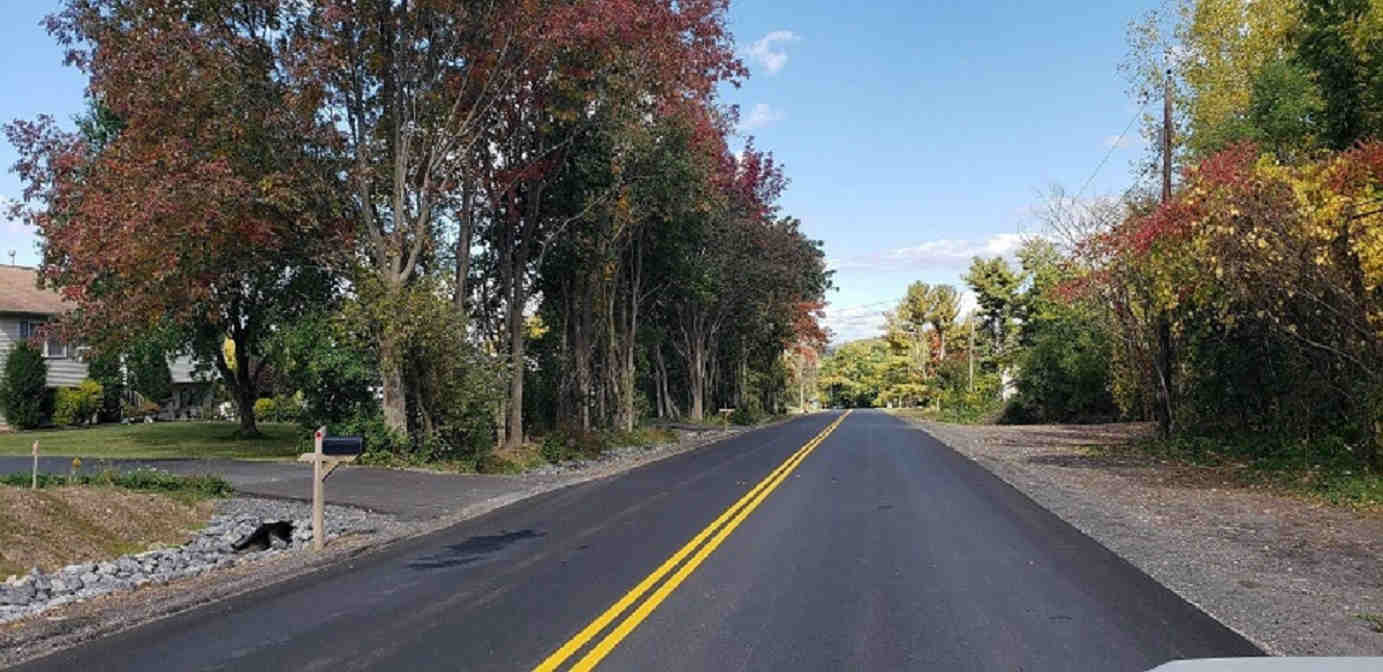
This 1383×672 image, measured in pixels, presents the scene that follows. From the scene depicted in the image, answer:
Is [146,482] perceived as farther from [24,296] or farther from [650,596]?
[24,296]

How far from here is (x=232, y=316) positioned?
1236 inches

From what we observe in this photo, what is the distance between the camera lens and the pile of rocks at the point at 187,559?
9016 millimetres

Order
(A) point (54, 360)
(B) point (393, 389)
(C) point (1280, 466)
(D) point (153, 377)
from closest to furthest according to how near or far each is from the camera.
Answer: (C) point (1280, 466) → (B) point (393, 389) → (A) point (54, 360) → (D) point (153, 377)

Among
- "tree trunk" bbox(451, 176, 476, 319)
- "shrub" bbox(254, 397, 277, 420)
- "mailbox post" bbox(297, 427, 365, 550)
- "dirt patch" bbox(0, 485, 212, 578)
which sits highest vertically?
"tree trunk" bbox(451, 176, 476, 319)

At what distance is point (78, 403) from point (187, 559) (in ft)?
111

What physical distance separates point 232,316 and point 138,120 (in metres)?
13.4

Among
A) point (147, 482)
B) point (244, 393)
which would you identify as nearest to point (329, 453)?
point (147, 482)

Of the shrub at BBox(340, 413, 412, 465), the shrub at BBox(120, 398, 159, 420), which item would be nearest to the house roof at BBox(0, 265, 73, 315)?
the shrub at BBox(120, 398, 159, 420)

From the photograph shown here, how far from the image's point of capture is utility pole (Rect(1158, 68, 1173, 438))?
79.6 feet

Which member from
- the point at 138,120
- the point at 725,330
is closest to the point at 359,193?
the point at 138,120

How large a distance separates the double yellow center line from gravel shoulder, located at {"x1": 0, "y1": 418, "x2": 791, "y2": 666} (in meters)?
3.56

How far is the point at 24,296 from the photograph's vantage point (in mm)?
40906

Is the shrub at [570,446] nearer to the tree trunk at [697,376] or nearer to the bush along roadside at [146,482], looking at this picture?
the bush along roadside at [146,482]

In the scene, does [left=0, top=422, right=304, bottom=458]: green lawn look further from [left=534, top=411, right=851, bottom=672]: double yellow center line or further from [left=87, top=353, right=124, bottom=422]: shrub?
[left=534, top=411, right=851, bottom=672]: double yellow center line
